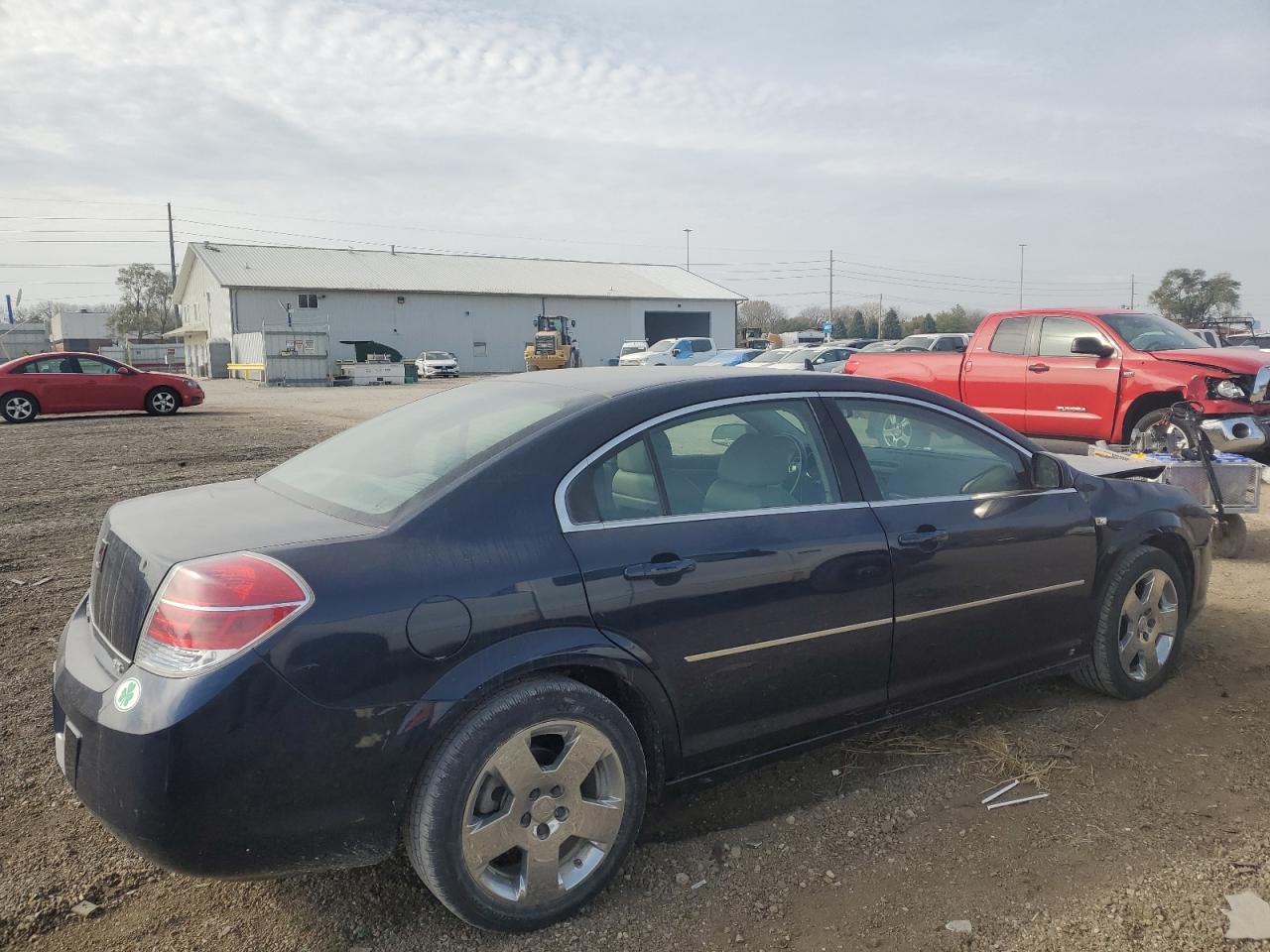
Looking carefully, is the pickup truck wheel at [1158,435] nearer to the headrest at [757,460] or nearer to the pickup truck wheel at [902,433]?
the pickup truck wheel at [902,433]

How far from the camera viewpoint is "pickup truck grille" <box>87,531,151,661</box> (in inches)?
99.1

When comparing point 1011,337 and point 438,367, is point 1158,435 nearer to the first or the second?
point 1011,337

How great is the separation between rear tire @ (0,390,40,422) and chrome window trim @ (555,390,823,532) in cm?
2115

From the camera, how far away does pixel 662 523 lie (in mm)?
2926

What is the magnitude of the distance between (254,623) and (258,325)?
182 feet

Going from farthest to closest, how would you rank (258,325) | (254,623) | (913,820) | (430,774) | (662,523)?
(258,325), (913,820), (662,523), (430,774), (254,623)

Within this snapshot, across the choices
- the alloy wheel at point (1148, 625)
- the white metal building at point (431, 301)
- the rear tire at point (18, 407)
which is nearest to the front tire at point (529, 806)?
the alloy wheel at point (1148, 625)

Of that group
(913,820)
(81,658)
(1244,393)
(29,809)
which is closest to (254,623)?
(81,658)

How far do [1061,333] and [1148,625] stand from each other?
717cm

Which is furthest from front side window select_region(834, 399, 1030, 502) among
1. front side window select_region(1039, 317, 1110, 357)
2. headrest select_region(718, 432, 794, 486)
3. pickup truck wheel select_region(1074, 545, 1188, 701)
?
front side window select_region(1039, 317, 1110, 357)

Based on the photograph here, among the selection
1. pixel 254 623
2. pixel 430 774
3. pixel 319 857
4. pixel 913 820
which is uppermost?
pixel 254 623

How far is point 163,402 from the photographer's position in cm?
2177

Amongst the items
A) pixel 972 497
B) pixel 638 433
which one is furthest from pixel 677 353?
pixel 638 433

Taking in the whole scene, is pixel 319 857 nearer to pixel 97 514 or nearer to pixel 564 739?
pixel 564 739
